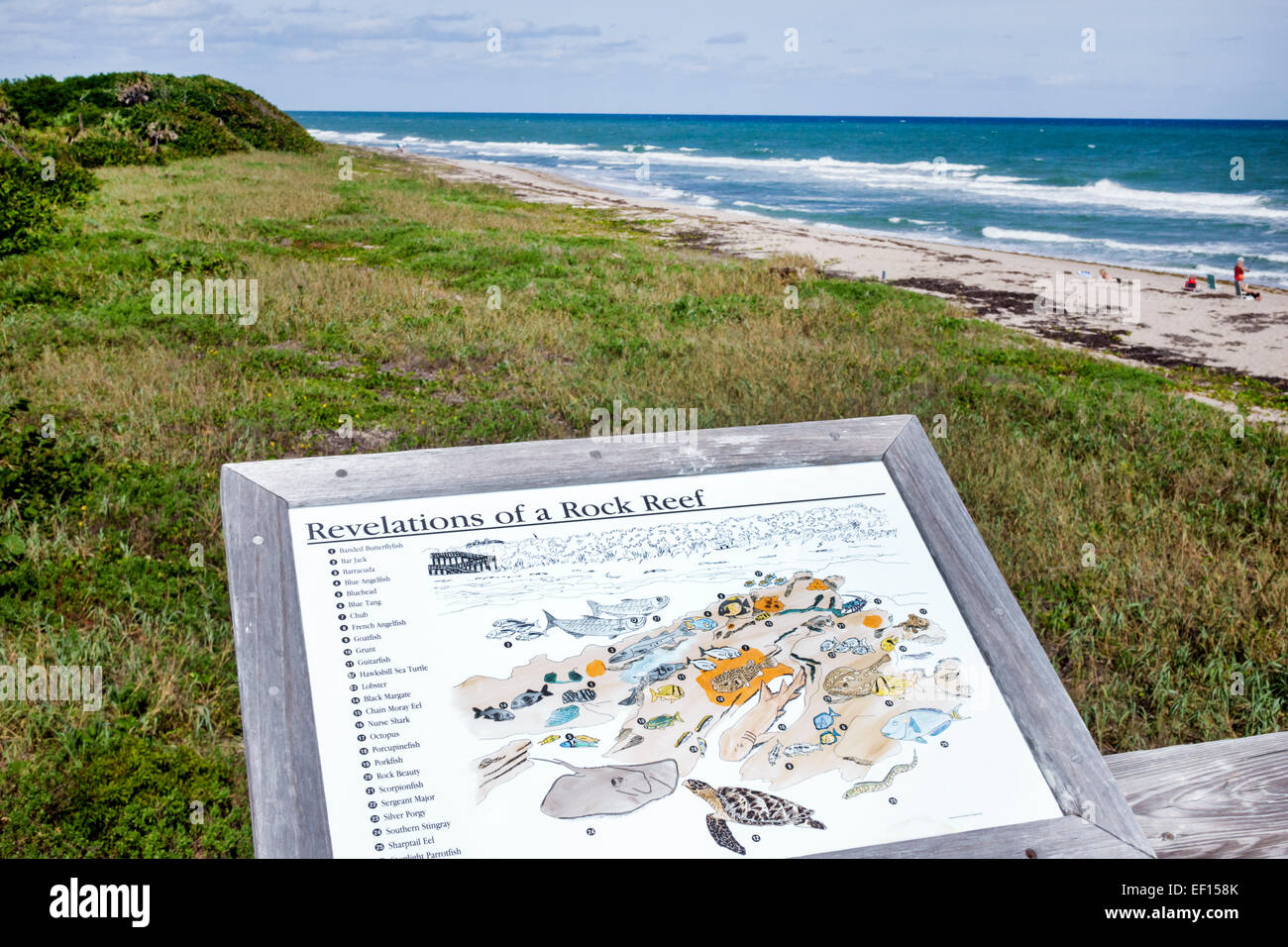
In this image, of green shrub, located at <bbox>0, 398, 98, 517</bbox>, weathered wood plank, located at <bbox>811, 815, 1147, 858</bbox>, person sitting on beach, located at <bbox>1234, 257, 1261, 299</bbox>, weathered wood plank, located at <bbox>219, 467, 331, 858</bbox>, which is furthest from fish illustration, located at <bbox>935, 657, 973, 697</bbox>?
person sitting on beach, located at <bbox>1234, 257, 1261, 299</bbox>

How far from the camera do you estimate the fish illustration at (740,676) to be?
2.57m

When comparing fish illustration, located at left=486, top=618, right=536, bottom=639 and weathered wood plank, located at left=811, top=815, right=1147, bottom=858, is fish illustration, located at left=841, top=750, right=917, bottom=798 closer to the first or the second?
weathered wood plank, located at left=811, top=815, right=1147, bottom=858

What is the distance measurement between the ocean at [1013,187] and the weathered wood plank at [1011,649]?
26732 mm

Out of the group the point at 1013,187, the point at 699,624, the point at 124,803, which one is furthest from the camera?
the point at 1013,187

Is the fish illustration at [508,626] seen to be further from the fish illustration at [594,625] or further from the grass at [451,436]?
the grass at [451,436]

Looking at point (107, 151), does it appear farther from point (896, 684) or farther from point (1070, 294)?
point (896, 684)

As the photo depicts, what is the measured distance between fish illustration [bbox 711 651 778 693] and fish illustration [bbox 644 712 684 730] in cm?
15

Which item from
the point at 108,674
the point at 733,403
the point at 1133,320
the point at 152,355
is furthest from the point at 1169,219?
the point at 108,674

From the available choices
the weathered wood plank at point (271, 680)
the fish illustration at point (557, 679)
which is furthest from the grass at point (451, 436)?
the fish illustration at point (557, 679)

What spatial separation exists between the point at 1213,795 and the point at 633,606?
2.00 m

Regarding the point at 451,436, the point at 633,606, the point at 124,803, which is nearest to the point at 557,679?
the point at 633,606

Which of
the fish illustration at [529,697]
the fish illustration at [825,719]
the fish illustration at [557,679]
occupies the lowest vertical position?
the fish illustration at [825,719]

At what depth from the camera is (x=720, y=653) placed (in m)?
2.67
